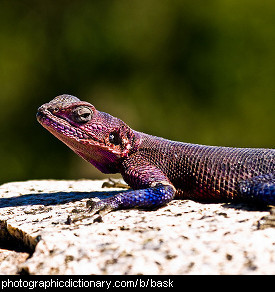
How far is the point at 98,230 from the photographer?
6.98ft

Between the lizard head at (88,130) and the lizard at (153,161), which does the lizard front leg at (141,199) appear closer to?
the lizard at (153,161)

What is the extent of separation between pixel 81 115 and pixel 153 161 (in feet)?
1.62

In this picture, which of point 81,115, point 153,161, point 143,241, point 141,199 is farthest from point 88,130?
point 143,241

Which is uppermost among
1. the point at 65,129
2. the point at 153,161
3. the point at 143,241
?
the point at 65,129

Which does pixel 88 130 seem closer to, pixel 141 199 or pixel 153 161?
pixel 153 161

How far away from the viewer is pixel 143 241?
6.38 ft

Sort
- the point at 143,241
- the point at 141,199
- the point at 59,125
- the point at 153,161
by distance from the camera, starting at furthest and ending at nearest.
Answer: the point at 153,161
the point at 59,125
the point at 141,199
the point at 143,241

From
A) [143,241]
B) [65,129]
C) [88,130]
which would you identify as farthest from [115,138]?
[143,241]

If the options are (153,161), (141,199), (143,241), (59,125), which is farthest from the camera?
(153,161)

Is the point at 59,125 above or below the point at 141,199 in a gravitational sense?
above

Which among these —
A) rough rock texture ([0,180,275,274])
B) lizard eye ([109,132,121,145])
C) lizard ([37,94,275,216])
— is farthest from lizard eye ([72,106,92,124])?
rough rock texture ([0,180,275,274])

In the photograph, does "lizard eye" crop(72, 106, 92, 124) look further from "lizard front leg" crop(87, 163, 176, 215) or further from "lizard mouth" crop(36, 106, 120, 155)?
"lizard front leg" crop(87, 163, 176, 215)

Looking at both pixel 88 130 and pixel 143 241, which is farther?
pixel 88 130

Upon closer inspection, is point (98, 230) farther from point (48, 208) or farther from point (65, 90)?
point (65, 90)
